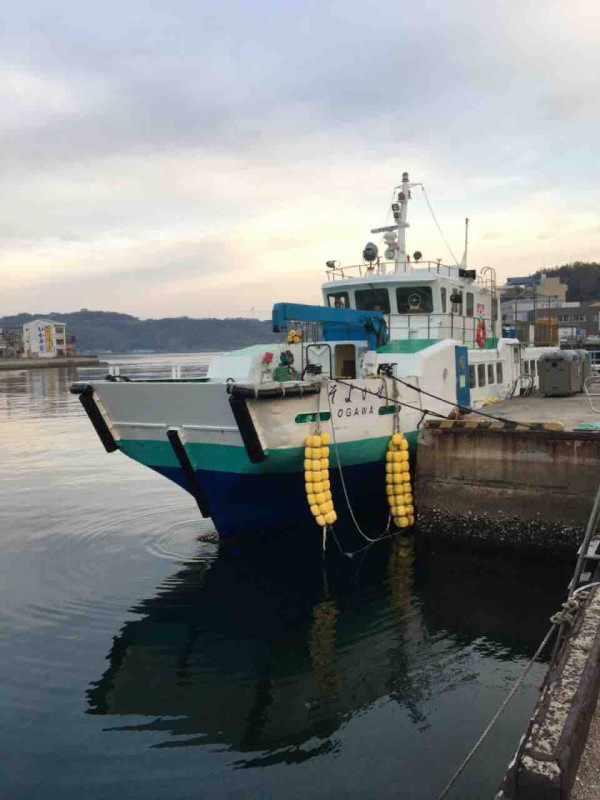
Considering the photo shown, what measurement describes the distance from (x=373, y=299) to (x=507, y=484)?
631cm

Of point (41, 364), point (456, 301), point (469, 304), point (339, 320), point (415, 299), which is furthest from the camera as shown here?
point (41, 364)

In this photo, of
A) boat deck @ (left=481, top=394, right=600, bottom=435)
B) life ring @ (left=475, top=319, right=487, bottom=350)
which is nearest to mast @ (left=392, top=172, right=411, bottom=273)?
life ring @ (left=475, top=319, right=487, bottom=350)

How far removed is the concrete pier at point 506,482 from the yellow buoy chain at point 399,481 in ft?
1.15

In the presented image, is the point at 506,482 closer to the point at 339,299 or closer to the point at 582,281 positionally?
the point at 339,299

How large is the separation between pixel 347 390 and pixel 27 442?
18.6m

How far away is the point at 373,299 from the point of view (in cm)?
1592

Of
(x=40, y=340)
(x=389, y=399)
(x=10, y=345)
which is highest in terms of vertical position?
(x=40, y=340)

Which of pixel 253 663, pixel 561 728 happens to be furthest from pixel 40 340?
pixel 561 728

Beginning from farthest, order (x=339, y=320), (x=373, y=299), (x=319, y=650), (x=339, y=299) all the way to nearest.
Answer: (x=339, y=299), (x=373, y=299), (x=339, y=320), (x=319, y=650)

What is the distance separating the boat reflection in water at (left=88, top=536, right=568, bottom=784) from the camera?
6250 mm

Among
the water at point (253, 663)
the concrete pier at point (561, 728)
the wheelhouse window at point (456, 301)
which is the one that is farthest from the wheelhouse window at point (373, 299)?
the concrete pier at point (561, 728)

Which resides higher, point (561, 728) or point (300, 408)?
point (300, 408)

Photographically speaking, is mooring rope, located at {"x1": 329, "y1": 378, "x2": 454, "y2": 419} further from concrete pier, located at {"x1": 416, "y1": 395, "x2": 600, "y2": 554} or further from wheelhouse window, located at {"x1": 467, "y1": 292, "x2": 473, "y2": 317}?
wheelhouse window, located at {"x1": 467, "y1": 292, "x2": 473, "y2": 317}

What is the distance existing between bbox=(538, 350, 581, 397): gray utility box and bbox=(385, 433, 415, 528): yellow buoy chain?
27.2 ft
